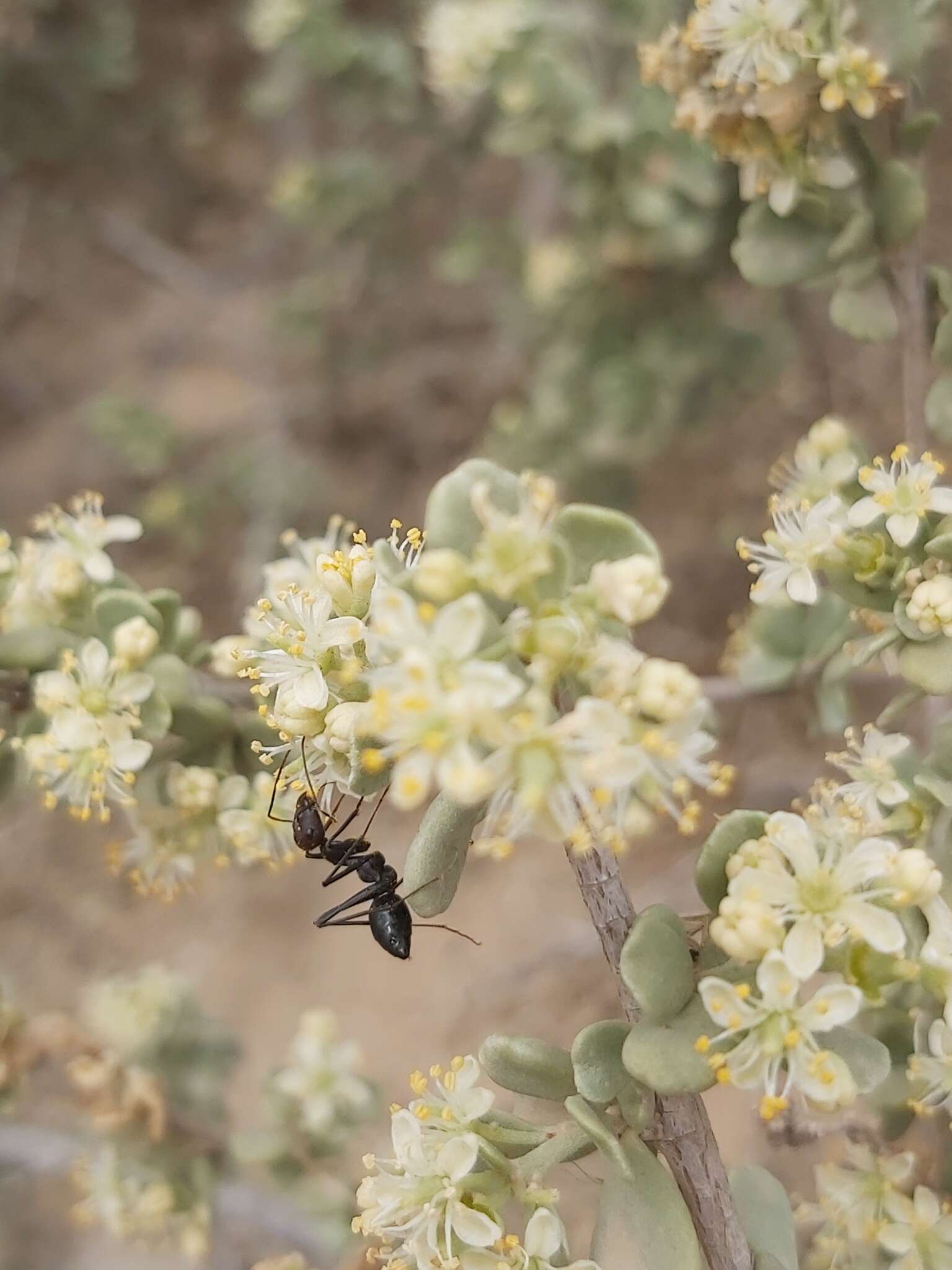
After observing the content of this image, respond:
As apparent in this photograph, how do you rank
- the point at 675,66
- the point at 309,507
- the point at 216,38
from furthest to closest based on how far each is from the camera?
the point at 216,38 → the point at 309,507 → the point at 675,66

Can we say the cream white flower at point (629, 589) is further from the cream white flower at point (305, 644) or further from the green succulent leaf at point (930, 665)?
the green succulent leaf at point (930, 665)

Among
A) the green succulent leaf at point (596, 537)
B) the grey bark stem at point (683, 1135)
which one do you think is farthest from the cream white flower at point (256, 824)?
the green succulent leaf at point (596, 537)

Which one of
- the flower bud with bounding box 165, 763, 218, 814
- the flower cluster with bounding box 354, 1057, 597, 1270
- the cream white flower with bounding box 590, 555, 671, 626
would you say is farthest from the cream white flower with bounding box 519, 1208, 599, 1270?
the flower bud with bounding box 165, 763, 218, 814

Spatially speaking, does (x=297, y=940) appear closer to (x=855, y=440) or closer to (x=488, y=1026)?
(x=488, y=1026)

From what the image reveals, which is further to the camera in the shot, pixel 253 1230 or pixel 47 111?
pixel 47 111

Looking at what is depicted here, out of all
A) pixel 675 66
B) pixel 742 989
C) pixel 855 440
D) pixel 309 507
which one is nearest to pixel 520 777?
pixel 742 989

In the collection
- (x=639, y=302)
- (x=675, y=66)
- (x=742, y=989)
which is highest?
(x=639, y=302)

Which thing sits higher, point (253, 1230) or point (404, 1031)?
point (404, 1031)

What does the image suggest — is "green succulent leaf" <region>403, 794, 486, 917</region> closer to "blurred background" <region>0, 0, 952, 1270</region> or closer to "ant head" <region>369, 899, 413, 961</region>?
"ant head" <region>369, 899, 413, 961</region>
